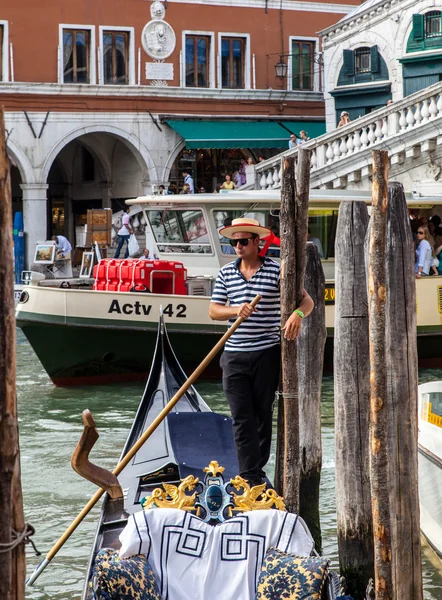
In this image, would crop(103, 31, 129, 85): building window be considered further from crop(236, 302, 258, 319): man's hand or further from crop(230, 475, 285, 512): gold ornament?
crop(230, 475, 285, 512): gold ornament

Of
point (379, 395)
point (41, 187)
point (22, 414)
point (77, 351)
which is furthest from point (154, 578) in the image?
point (41, 187)

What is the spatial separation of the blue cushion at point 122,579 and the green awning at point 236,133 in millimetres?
16356

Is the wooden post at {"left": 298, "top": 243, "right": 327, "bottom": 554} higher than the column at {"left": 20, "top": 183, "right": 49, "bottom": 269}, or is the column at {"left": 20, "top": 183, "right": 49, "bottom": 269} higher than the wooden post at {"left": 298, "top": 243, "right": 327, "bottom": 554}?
the column at {"left": 20, "top": 183, "right": 49, "bottom": 269}

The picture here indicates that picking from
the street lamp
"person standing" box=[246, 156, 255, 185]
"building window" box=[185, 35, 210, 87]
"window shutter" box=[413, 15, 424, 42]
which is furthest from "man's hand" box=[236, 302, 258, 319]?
the street lamp

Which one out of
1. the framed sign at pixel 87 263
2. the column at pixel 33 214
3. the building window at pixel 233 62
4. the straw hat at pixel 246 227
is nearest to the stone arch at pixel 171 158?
the building window at pixel 233 62

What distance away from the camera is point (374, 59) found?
60.6 ft

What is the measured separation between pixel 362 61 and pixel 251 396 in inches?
589

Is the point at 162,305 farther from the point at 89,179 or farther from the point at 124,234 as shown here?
the point at 89,179

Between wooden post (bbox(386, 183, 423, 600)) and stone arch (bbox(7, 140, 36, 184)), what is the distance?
50.5ft

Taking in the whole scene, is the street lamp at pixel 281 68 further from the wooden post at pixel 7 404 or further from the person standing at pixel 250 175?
the wooden post at pixel 7 404

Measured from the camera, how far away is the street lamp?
20.4 m

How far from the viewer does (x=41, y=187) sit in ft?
61.9

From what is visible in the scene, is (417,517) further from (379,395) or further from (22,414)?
(22,414)

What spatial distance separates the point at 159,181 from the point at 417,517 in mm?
16086
